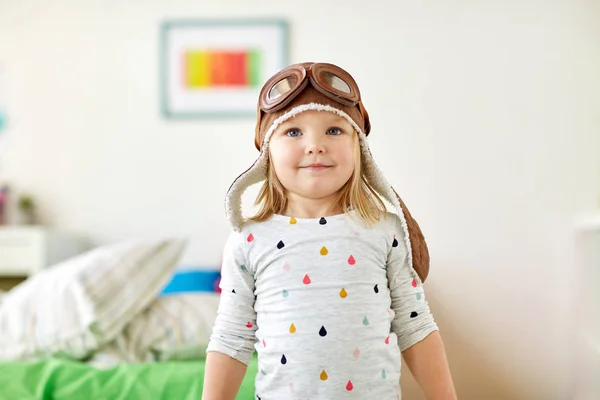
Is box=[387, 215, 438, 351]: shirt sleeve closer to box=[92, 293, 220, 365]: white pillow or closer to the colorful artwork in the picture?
box=[92, 293, 220, 365]: white pillow

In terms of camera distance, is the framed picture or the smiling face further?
the framed picture

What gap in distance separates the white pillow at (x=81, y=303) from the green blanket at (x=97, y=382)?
229 millimetres

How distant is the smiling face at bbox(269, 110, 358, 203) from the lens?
0.93m

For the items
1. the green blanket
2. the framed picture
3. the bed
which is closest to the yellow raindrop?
the green blanket

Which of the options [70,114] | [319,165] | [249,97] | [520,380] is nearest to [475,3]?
[249,97]

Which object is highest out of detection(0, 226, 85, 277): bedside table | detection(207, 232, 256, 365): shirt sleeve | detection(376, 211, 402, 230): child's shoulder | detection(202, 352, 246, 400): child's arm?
detection(376, 211, 402, 230): child's shoulder

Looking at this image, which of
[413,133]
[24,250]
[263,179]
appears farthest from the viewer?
[24,250]

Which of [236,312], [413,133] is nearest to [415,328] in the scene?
[236,312]

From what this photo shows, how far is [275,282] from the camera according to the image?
933mm

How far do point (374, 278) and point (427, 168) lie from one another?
1.51 meters

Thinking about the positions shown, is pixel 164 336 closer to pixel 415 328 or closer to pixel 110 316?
pixel 110 316

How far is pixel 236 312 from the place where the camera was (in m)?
0.96

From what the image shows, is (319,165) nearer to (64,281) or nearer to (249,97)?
(64,281)

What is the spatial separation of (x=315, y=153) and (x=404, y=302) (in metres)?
0.24
